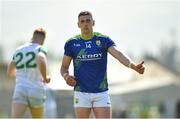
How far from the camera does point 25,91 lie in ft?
47.2

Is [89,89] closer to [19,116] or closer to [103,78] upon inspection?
[103,78]

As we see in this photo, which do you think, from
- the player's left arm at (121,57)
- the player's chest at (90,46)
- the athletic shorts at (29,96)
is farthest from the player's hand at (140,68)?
the athletic shorts at (29,96)

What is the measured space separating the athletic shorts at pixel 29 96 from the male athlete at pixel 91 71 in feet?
9.25

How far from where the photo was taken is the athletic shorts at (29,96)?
14.3 metres

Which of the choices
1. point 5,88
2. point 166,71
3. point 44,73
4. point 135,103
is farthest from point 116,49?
point 166,71

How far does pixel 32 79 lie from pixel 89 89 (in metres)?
2.94

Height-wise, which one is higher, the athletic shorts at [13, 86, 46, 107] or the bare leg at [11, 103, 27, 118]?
the athletic shorts at [13, 86, 46, 107]

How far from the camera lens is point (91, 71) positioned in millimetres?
11609

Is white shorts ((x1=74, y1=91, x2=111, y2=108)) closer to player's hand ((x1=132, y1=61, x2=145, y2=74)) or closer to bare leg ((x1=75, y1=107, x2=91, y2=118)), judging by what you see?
bare leg ((x1=75, y1=107, x2=91, y2=118))

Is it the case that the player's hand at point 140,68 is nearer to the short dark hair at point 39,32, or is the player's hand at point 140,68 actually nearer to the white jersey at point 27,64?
the white jersey at point 27,64

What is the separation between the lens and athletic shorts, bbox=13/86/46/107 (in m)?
14.3

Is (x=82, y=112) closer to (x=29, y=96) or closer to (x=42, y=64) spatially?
(x=42, y=64)

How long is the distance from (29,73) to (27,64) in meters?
0.16

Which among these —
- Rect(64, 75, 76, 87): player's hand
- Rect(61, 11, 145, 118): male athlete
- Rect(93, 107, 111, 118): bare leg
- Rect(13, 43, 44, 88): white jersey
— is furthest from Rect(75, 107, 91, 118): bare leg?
Rect(13, 43, 44, 88): white jersey
